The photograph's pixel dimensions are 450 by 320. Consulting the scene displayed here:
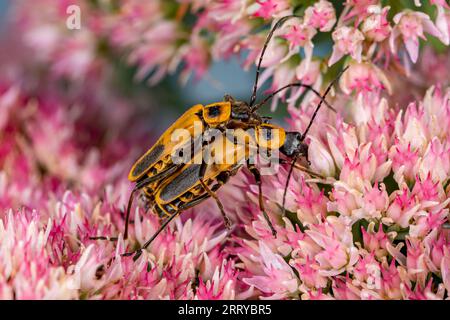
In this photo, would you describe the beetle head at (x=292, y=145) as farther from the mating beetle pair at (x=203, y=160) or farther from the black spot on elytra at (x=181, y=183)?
the black spot on elytra at (x=181, y=183)

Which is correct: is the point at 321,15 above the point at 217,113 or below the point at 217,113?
above

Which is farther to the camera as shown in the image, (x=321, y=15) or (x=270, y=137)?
(x=321, y=15)

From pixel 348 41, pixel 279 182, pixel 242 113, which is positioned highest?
pixel 348 41

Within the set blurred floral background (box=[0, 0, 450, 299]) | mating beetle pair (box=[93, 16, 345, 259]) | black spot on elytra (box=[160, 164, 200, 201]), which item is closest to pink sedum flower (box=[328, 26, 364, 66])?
blurred floral background (box=[0, 0, 450, 299])

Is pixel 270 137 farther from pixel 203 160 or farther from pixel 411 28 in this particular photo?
pixel 411 28

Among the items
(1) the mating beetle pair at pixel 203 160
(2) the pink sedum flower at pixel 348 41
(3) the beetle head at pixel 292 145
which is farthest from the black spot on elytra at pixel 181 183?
(2) the pink sedum flower at pixel 348 41

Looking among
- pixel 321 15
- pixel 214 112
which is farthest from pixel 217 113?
pixel 321 15

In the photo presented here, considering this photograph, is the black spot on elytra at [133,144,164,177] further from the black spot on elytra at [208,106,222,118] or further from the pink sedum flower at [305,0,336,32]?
the pink sedum flower at [305,0,336,32]
